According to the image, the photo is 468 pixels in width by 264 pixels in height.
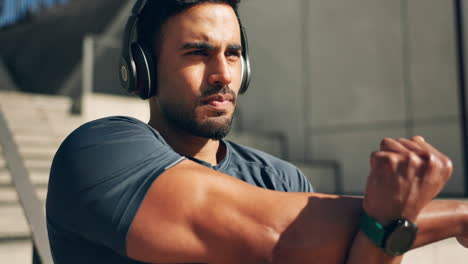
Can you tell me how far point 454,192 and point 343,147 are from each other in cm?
110

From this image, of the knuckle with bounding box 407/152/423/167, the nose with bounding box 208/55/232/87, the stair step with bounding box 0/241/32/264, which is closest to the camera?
the knuckle with bounding box 407/152/423/167

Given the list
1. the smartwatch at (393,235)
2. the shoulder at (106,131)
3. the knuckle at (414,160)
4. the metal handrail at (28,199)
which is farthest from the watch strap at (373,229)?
the metal handrail at (28,199)

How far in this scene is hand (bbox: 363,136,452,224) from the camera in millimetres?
794

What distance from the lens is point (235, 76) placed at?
4.55 ft

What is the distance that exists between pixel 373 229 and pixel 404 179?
10 cm

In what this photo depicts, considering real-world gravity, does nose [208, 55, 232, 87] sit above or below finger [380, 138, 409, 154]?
above

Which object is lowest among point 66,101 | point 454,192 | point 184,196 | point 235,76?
point 454,192

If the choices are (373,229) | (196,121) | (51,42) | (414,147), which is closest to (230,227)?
(373,229)

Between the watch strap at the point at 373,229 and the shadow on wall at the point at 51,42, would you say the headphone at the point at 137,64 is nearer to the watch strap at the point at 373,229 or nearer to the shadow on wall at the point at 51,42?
the watch strap at the point at 373,229

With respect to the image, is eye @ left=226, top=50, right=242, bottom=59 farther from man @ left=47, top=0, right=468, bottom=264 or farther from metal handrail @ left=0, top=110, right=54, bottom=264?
metal handrail @ left=0, top=110, right=54, bottom=264

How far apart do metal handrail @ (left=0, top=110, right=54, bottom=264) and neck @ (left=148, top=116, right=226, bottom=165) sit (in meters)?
0.70

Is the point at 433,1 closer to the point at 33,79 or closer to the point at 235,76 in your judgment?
the point at 235,76

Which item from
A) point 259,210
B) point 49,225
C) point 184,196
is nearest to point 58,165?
point 49,225

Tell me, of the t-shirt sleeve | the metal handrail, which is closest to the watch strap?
the t-shirt sleeve
